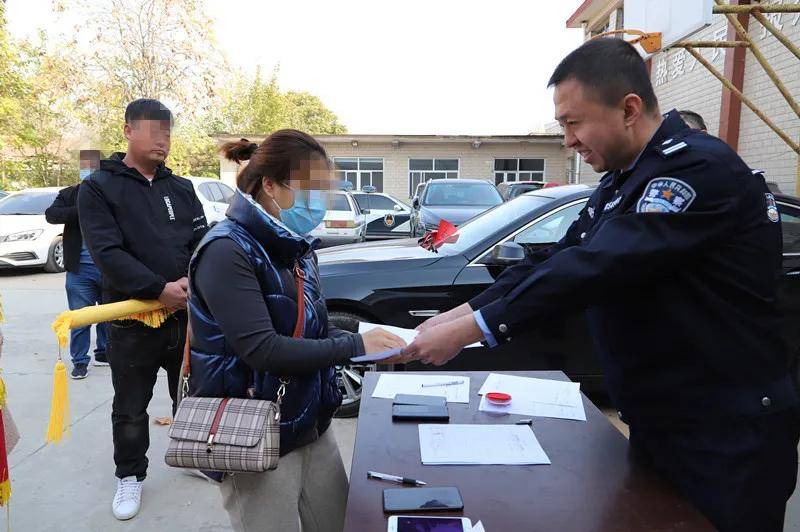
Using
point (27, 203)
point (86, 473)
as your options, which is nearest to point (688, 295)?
point (86, 473)

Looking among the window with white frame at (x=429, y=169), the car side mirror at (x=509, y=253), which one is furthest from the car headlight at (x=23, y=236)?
the window with white frame at (x=429, y=169)

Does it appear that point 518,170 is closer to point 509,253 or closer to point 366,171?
point 366,171

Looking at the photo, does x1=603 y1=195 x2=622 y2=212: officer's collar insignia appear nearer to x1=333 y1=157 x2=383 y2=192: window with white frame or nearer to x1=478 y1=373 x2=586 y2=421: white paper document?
x1=478 y1=373 x2=586 y2=421: white paper document

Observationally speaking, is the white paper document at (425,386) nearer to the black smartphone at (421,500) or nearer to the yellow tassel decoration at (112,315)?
the black smartphone at (421,500)

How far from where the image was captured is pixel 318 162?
1.82m

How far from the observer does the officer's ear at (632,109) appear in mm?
1511

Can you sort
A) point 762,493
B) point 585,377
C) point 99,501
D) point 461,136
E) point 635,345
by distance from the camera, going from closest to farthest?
point 762,493 → point 635,345 → point 99,501 → point 585,377 → point 461,136

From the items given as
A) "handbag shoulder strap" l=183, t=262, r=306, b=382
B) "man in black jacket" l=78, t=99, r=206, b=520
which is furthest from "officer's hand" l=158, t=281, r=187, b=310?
"handbag shoulder strap" l=183, t=262, r=306, b=382

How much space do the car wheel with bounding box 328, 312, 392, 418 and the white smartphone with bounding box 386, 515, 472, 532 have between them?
8.66ft

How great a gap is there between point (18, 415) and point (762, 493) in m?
4.65

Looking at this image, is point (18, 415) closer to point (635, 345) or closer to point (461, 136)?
point (635, 345)

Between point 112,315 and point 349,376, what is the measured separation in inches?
74.9

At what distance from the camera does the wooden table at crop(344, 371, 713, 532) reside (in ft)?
4.29

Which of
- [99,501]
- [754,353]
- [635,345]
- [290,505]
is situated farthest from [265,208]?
[99,501]
